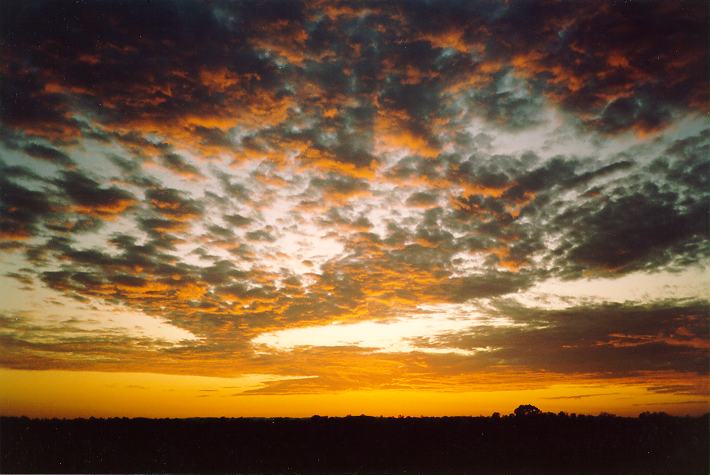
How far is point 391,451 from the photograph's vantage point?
3747cm

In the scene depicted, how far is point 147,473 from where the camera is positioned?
29859mm

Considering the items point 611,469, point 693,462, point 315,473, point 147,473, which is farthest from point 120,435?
point 693,462

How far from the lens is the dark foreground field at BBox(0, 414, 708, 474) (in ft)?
102

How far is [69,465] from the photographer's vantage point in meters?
32.8

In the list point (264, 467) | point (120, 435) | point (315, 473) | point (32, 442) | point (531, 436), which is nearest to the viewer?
point (315, 473)

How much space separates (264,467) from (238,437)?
17.6 m

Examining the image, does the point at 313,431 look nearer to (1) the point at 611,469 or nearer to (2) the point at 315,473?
(2) the point at 315,473

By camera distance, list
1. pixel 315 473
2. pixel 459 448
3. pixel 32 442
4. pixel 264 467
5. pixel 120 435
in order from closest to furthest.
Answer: pixel 315 473 → pixel 264 467 → pixel 459 448 → pixel 32 442 → pixel 120 435

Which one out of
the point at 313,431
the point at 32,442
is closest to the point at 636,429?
the point at 313,431

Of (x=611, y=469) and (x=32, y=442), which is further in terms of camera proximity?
(x=32, y=442)

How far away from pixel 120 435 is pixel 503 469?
136 feet

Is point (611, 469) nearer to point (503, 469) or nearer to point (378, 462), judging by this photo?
point (503, 469)

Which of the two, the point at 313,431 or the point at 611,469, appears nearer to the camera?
the point at 611,469

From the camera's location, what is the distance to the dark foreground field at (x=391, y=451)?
31.0 m
